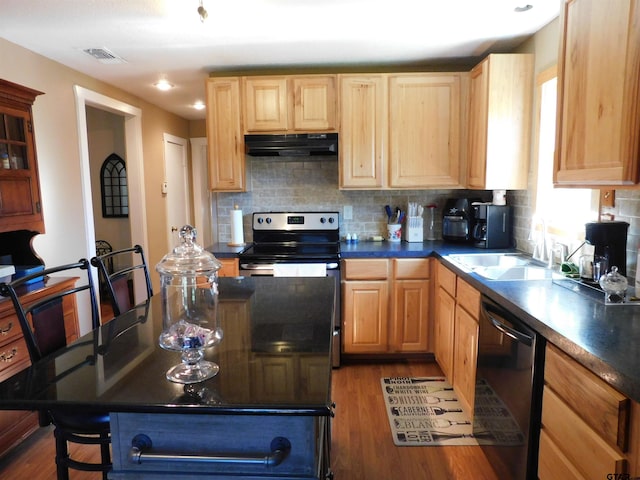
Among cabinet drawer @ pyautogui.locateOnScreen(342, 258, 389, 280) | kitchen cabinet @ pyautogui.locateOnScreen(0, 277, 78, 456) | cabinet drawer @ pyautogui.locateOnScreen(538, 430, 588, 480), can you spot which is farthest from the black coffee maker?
kitchen cabinet @ pyautogui.locateOnScreen(0, 277, 78, 456)

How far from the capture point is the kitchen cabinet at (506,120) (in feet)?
9.01

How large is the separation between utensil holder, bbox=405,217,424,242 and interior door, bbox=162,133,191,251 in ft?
9.65

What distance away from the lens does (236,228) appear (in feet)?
11.1

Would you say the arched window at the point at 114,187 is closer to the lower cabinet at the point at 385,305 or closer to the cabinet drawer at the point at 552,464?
the lower cabinet at the point at 385,305

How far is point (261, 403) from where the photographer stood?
0.93 metres

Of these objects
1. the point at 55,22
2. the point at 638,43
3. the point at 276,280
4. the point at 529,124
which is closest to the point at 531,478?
the point at 276,280

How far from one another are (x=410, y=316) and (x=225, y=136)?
199cm

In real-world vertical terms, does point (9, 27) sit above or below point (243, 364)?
above

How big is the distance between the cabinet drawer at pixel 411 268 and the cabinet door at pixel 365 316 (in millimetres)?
129

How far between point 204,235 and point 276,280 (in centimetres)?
396

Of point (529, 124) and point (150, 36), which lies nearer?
point (150, 36)

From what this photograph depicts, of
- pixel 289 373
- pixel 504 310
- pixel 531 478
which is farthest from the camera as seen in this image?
pixel 504 310

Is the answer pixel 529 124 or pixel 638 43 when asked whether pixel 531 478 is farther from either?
pixel 529 124

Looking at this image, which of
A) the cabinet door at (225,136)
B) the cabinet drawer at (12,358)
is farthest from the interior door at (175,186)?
the cabinet drawer at (12,358)
